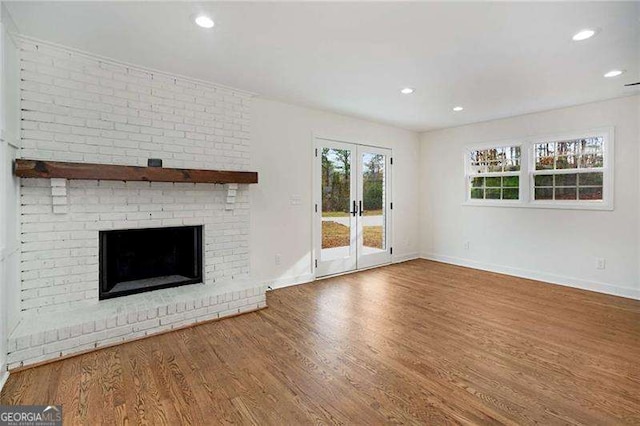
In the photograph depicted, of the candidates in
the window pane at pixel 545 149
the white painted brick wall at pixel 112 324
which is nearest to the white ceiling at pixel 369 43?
the window pane at pixel 545 149

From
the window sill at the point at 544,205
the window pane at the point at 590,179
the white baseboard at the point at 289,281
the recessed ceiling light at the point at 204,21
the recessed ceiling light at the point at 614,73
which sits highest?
the recessed ceiling light at the point at 614,73

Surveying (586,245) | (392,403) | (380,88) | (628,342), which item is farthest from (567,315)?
(380,88)

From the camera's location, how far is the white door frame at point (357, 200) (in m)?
4.79

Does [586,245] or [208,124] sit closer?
[208,124]

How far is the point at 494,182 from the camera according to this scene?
5.43 m

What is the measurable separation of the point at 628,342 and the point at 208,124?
4678 mm

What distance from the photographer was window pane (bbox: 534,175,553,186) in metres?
4.77

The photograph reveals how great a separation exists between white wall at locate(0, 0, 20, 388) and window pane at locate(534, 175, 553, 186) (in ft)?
20.2

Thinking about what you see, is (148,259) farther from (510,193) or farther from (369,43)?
(510,193)

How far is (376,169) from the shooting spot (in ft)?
18.6

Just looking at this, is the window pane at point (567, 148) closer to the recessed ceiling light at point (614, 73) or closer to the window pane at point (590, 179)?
the window pane at point (590, 179)

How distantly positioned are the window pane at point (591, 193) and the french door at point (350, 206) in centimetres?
280

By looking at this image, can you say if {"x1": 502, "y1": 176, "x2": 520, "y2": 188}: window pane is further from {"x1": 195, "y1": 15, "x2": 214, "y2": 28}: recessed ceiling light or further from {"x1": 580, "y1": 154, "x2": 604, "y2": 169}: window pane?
{"x1": 195, "y1": 15, "x2": 214, "y2": 28}: recessed ceiling light

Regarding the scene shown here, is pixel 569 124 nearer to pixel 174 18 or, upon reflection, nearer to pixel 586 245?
pixel 586 245
